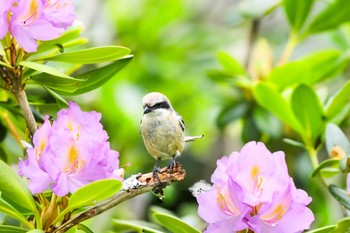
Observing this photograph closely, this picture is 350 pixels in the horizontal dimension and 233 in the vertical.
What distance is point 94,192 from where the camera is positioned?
1034mm

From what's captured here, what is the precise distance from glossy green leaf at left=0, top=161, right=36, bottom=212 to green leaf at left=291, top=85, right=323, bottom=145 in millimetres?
744

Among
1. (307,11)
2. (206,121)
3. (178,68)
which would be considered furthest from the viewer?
(178,68)

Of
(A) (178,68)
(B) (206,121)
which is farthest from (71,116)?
(A) (178,68)

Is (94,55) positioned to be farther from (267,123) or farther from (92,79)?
(267,123)

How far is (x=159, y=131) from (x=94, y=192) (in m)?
0.24

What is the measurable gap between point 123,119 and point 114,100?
0.26ft

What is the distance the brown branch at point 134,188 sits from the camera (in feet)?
3.60

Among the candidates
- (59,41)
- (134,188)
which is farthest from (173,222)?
(59,41)

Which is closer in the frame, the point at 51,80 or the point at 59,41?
the point at 51,80

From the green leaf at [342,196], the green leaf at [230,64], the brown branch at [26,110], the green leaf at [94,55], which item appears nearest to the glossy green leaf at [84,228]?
the brown branch at [26,110]

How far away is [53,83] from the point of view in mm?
1231

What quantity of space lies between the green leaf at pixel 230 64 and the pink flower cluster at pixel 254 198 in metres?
1.03

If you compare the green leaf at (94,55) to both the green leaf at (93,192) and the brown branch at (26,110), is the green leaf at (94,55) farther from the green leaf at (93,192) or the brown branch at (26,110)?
the green leaf at (93,192)

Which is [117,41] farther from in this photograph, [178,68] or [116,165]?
[116,165]
